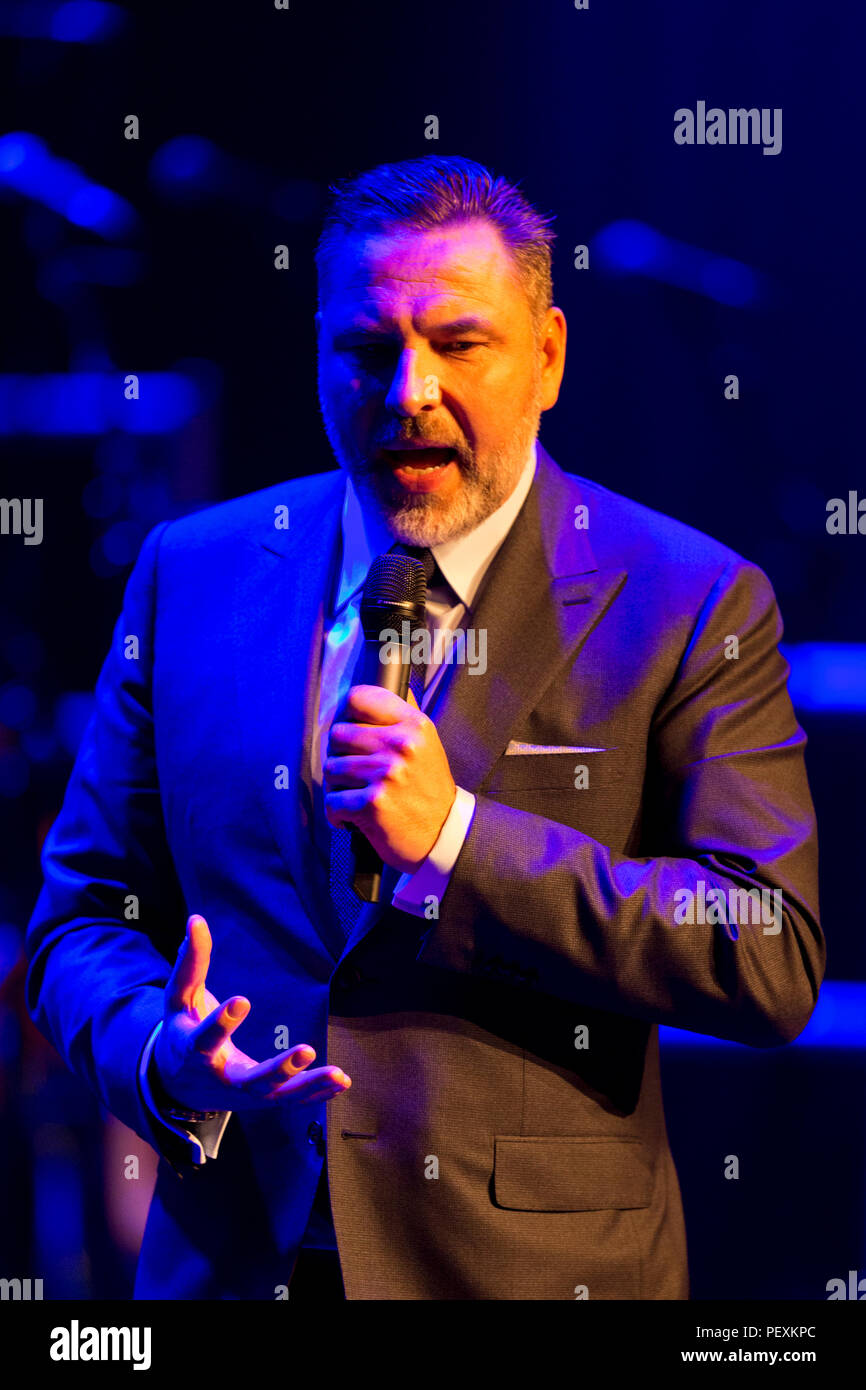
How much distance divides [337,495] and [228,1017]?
0.85 m

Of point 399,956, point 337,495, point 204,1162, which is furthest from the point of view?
point 337,495

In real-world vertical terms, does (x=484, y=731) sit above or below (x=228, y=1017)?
above

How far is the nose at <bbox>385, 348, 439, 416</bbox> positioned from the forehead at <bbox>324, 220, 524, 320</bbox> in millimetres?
72

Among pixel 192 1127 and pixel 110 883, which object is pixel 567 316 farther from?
pixel 192 1127

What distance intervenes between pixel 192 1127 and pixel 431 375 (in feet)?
3.51

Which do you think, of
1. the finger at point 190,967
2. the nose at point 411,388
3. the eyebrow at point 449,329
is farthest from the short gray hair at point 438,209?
the finger at point 190,967

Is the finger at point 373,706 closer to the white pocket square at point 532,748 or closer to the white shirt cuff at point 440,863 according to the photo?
the white shirt cuff at point 440,863

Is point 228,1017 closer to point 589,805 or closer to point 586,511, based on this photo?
point 589,805

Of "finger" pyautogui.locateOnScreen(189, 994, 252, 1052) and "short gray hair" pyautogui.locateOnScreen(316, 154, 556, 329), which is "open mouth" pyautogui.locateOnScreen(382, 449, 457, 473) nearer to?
"short gray hair" pyautogui.locateOnScreen(316, 154, 556, 329)

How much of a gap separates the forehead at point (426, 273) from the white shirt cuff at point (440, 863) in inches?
26.5

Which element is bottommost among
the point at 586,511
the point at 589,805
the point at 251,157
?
the point at 589,805

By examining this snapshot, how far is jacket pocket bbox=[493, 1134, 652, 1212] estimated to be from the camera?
5.66 ft
